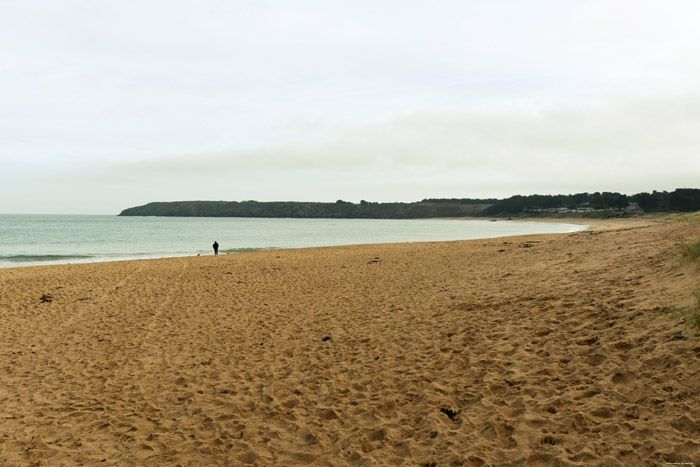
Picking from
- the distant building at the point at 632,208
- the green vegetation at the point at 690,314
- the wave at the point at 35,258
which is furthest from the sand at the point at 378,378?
the distant building at the point at 632,208

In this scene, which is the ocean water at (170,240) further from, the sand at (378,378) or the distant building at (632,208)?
the distant building at (632,208)

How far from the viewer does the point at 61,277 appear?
1923 centimetres

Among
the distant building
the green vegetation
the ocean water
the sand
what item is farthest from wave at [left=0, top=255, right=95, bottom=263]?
the distant building

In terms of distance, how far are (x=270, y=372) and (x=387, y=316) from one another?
12.3ft

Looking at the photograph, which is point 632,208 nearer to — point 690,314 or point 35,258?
point 35,258

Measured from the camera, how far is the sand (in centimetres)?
444

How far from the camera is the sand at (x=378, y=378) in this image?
4.44 m

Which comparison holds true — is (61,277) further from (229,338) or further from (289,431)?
(289,431)

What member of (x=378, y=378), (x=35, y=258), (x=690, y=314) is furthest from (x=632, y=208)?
(x=378, y=378)

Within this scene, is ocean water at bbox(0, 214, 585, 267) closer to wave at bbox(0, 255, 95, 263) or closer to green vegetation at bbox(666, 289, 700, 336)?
wave at bbox(0, 255, 95, 263)

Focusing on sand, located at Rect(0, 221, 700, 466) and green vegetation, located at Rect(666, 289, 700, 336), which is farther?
green vegetation, located at Rect(666, 289, 700, 336)

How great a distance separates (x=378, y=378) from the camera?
652 centimetres

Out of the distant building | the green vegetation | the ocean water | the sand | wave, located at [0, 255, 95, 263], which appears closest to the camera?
the sand

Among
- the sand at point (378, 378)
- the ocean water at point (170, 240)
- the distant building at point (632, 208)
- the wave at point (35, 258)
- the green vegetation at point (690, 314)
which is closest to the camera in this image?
the sand at point (378, 378)
